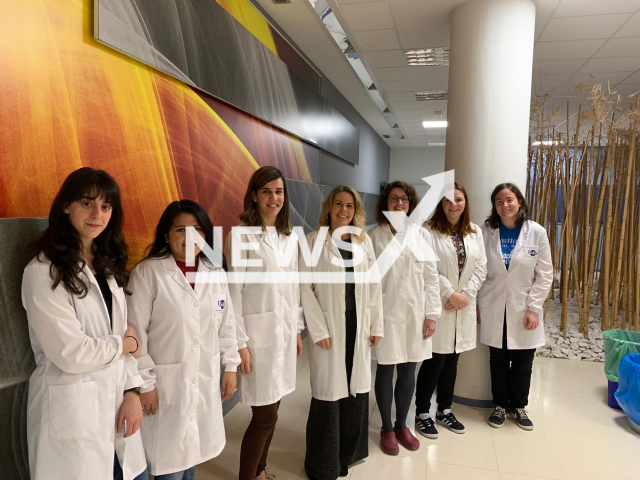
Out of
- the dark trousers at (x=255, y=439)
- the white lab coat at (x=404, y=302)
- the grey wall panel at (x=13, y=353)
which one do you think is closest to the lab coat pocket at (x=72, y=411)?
the grey wall panel at (x=13, y=353)

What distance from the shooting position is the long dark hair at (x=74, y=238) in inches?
46.5

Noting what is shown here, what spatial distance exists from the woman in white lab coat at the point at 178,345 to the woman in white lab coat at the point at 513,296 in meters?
1.85

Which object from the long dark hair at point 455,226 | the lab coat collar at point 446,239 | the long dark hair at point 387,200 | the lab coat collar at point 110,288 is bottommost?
the lab coat collar at point 110,288

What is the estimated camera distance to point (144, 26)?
6.33ft

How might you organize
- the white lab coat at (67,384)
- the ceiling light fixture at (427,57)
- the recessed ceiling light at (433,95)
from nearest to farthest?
the white lab coat at (67,384) < the ceiling light fixture at (427,57) < the recessed ceiling light at (433,95)

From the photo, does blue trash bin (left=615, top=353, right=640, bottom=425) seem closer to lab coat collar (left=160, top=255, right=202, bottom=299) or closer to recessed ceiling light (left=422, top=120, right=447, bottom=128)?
lab coat collar (left=160, top=255, right=202, bottom=299)

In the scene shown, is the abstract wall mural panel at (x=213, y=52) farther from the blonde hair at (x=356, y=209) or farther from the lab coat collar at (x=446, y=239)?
the lab coat collar at (x=446, y=239)

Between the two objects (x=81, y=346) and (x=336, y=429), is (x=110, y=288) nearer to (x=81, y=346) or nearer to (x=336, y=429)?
(x=81, y=346)

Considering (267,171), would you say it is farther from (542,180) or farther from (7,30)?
(542,180)

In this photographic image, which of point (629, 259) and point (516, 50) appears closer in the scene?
point (516, 50)

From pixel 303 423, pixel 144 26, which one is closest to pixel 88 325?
pixel 144 26

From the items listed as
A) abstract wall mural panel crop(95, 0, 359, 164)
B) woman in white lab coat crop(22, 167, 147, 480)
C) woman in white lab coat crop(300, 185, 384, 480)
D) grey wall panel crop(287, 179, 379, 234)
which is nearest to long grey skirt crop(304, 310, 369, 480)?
woman in white lab coat crop(300, 185, 384, 480)

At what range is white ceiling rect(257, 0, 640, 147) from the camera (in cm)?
326

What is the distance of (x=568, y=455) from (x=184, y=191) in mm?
2592
